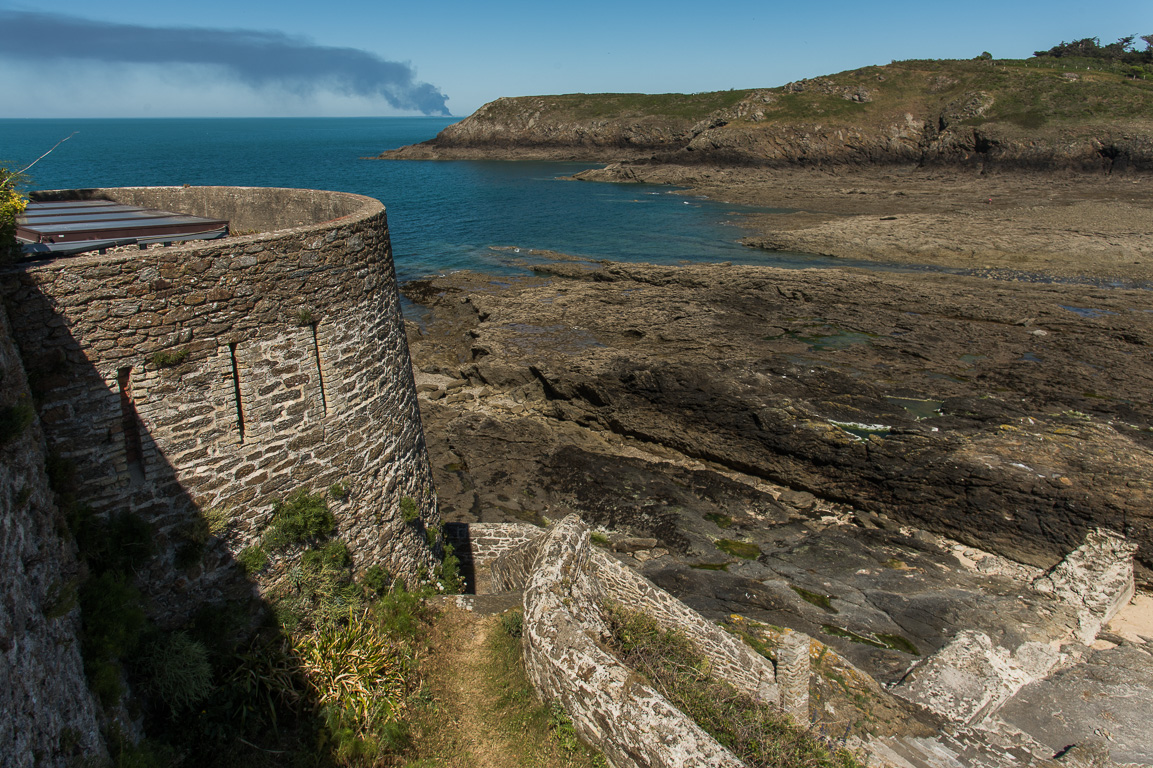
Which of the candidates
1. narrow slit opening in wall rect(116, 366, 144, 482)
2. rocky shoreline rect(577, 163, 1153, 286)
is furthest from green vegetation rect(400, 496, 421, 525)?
rocky shoreline rect(577, 163, 1153, 286)

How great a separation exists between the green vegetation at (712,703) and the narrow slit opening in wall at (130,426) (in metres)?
5.79

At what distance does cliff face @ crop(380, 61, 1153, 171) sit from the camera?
191 ft

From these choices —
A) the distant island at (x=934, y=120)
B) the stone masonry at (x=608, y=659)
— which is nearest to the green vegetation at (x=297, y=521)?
the stone masonry at (x=608, y=659)

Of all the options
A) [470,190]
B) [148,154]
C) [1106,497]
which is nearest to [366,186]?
[470,190]

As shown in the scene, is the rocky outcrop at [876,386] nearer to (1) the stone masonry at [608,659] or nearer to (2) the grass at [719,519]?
(2) the grass at [719,519]

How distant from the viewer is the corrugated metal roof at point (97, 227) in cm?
772

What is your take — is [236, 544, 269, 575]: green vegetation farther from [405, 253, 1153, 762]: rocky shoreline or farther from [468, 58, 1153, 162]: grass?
[468, 58, 1153, 162]: grass

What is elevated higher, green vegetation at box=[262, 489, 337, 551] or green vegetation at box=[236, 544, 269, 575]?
green vegetation at box=[262, 489, 337, 551]

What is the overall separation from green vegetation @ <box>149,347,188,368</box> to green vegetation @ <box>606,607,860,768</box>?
19.7ft

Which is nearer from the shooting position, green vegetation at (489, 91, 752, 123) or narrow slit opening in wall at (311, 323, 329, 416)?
narrow slit opening in wall at (311, 323, 329, 416)

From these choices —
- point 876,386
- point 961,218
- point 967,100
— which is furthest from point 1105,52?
point 876,386

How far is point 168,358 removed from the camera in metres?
6.21

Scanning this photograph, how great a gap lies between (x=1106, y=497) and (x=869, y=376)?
7.34 meters

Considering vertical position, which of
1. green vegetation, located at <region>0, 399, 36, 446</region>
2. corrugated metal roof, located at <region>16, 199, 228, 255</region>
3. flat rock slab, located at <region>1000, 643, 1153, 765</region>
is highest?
corrugated metal roof, located at <region>16, 199, 228, 255</region>
